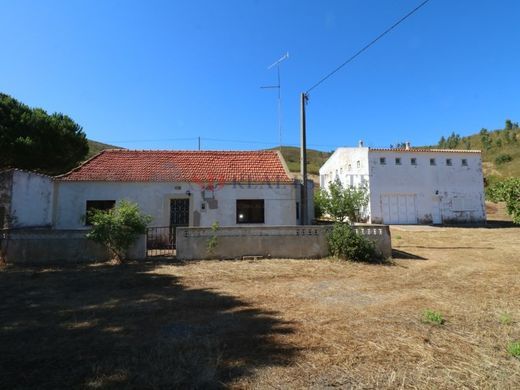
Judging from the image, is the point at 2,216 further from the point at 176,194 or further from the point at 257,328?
the point at 257,328

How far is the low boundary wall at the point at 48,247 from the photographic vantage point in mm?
11055

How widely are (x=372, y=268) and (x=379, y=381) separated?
7163 mm

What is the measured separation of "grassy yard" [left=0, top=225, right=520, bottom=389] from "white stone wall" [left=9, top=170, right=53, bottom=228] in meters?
3.83

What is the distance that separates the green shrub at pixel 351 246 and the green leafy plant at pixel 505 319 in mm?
5539

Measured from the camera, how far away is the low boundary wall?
11.1 metres

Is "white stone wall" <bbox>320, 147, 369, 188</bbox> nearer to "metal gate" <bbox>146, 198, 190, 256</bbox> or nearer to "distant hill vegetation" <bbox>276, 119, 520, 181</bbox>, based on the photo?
"metal gate" <bbox>146, 198, 190, 256</bbox>

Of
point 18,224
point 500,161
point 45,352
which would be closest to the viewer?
point 45,352

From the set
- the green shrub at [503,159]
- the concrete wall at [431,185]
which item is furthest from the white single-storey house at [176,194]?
the green shrub at [503,159]

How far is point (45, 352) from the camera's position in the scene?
421 centimetres

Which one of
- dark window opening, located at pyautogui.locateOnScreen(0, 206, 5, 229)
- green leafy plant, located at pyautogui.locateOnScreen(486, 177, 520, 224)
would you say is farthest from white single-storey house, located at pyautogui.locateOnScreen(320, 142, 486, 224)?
dark window opening, located at pyautogui.locateOnScreen(0, 206, 5, 229)

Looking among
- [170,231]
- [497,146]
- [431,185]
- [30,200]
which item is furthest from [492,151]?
[30,200]

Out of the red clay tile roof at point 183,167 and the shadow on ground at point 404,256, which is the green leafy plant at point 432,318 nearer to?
the shadow on ground at point 404,256

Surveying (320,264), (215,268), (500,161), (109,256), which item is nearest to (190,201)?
(109,256)

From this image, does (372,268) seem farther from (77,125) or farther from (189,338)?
(77,125)
